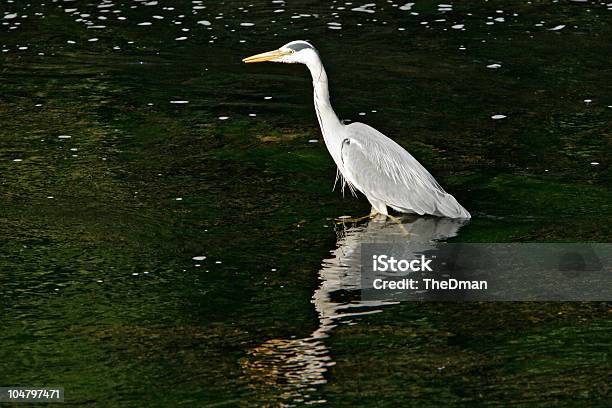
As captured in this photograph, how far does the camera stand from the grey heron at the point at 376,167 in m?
10.0

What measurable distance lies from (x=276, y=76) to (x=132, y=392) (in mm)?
7684

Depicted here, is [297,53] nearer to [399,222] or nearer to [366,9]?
[399,222]

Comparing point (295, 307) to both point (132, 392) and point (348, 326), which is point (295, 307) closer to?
point (348, 326)

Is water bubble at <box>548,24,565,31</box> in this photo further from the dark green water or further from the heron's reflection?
the heron's reflection

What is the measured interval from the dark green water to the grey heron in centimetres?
24

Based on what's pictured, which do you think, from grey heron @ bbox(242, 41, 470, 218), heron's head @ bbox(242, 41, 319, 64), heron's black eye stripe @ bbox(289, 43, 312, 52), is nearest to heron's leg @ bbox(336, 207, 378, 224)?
grey heron @ bbox(242, 41, 470, 218)

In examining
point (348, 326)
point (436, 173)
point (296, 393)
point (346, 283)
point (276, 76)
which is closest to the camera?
point (296, 393)

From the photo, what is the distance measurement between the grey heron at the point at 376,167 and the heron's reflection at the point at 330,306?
18 cm

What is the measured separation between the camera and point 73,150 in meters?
11.8

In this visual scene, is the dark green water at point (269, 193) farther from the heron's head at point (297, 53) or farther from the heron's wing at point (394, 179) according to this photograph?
the heron's head at point (297, 53)

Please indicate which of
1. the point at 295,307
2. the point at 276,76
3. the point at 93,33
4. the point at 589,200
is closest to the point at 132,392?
the point at 295,307

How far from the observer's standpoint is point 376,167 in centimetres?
1011

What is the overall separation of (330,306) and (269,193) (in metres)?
2.50

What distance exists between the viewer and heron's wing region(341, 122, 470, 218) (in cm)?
999
